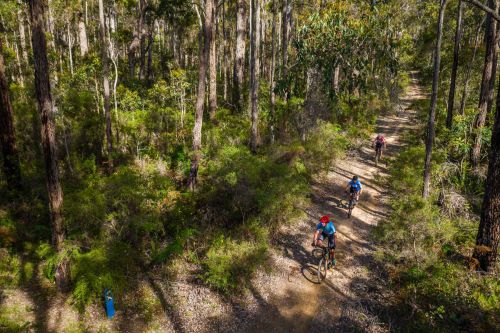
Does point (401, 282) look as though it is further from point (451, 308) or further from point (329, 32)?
point (329, 32)

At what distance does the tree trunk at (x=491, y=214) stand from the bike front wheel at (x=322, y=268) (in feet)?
13.4

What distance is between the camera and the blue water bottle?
7.43 meters

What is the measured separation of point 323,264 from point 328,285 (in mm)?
576

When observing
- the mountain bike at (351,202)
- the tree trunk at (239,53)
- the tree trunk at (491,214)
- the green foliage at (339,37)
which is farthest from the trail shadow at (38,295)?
the tree trunk at (239,53)

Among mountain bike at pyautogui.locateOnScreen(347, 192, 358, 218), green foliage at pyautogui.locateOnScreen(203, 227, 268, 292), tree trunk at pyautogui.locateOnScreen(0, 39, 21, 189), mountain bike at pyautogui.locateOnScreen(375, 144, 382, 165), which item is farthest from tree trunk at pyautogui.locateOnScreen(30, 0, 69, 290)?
mountain bike at pyautogui.locateOnScreen(375, 144, 382, 165)

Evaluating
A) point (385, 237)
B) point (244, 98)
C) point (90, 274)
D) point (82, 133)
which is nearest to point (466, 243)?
point (385, 237)

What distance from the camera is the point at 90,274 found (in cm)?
742

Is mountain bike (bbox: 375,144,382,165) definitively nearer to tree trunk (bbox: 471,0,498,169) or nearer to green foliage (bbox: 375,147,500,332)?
tree trunk (bbox: 471,0,498,169)

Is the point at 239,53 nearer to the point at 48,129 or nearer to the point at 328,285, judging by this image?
the point at 48,129

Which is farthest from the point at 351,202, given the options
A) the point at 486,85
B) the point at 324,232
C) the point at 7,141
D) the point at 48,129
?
the point at 7,141

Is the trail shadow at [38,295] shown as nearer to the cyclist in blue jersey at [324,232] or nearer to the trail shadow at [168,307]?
the trail shadow at [168,307]

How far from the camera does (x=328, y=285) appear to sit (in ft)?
29.7

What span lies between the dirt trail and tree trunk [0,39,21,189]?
9233 mm

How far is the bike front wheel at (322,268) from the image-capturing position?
9.00 metres
